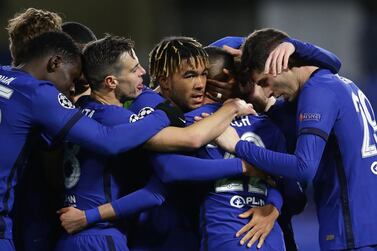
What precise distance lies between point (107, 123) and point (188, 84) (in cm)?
50

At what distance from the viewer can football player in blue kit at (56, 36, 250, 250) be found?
4551 mm

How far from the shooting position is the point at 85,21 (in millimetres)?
15195

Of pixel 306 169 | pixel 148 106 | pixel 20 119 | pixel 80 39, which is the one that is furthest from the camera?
pixel 80 39

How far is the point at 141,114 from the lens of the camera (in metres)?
4.66

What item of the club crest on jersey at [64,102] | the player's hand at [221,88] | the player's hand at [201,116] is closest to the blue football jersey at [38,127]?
the club crest on jersey at [64,102]

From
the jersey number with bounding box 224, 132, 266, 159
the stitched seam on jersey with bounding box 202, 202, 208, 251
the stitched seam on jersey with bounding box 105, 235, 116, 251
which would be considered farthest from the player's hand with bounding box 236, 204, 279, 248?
the stitched seam on jersey with bounding box 105, 235, 116, 251

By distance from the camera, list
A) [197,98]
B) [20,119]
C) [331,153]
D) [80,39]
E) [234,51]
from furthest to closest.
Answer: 1. [80,39]
2. [234,51]
3. [197,98]
4. [331,153]
5. [20,119]

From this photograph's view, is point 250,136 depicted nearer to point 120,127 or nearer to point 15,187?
point 120,127

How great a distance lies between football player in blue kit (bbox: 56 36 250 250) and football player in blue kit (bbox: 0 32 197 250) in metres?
0.12

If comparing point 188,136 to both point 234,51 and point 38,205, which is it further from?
point 38,205

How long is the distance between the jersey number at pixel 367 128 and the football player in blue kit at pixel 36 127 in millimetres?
985

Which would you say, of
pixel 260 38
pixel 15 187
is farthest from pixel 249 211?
pixel 15 187

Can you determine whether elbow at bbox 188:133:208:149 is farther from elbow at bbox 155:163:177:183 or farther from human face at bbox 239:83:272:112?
human face at bbox 239:83:272:112

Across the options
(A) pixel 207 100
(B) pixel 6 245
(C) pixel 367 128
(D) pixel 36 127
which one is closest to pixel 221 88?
(A) pixel 207 100
